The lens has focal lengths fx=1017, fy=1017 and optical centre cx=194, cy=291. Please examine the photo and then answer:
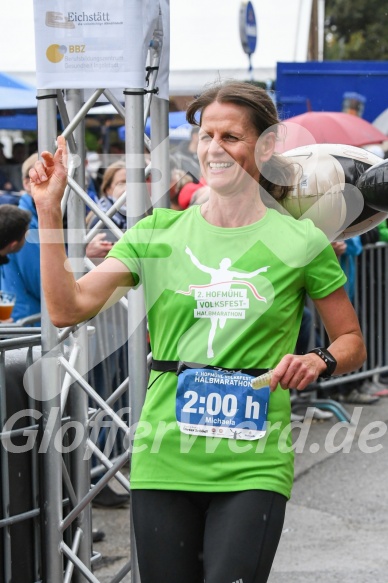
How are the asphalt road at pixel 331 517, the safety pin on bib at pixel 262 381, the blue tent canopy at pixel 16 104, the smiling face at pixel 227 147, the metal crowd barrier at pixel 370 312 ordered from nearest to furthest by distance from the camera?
1. the safety pin on bib at pixel 262 381
2. the smiling face at pixel 227 147
3. the asphalt road at pixel 331 517
4. the metal crowd barrier at pixel 370 312
5. the blue tent canopy at pixel 16 104

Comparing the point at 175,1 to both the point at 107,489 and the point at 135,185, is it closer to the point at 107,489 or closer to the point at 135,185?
the point at 107,489

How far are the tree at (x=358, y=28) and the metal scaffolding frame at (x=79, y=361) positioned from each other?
124 feet

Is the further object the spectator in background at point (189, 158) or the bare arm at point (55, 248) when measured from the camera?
the spectator in background at point (189, 158)

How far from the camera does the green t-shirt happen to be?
2865mm

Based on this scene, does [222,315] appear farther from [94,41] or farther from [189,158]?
[189,158]

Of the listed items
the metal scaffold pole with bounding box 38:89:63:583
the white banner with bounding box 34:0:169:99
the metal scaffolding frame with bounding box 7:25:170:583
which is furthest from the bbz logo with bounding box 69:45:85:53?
the metal scaffold pole with bounding box 38:89:63:583

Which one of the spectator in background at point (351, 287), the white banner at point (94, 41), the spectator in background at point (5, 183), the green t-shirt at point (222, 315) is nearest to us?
the green t-shirt at point (222, 315)

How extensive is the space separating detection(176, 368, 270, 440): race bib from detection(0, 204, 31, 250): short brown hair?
3.43 metres

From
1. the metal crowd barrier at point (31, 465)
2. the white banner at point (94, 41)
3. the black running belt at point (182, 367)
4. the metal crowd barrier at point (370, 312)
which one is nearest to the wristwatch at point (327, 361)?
the black running belt at point (182, 367)

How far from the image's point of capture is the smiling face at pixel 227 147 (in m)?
3.00

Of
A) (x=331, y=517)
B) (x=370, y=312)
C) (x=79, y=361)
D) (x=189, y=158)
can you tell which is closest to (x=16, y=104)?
(x=189, y=158)

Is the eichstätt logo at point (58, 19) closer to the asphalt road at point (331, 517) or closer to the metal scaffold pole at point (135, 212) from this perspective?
the metal scaffold pole at point (135, 212)

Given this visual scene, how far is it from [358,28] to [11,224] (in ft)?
124

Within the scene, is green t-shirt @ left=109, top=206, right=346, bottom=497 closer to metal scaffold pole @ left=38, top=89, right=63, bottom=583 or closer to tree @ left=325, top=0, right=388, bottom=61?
metal scaffold pole @ left=38, top=89, right=63, bottom=583
